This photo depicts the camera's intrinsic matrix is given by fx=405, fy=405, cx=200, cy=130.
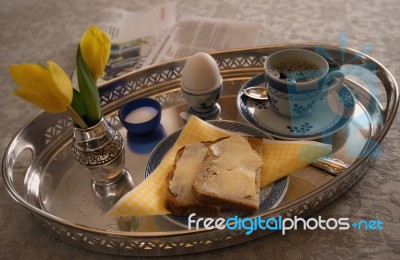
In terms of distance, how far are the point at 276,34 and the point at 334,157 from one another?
17.1 inches

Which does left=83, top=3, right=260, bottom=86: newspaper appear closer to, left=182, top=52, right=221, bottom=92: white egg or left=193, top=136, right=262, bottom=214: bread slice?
left=182, top=52, right=221, bottom=92: white egg

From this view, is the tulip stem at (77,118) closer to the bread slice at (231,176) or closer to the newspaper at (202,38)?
the bread slice at (231,176)

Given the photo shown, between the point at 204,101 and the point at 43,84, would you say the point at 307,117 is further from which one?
the point at 43,84

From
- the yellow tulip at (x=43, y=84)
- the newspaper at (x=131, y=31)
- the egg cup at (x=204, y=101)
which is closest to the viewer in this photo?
the yellow tulip at (x=43, y=84)

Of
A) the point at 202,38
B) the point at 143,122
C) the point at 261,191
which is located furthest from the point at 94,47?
the point at 202,38

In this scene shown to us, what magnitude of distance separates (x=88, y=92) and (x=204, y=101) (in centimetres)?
21

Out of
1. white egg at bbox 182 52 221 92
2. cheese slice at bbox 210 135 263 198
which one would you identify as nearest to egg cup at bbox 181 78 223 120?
white egg at bbox 182 52 221 92

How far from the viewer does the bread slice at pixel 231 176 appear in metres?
0.50

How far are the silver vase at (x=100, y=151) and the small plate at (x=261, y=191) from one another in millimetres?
50

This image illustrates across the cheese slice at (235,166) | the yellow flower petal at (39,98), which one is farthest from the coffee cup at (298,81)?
the yellow flower petal at (39,98)

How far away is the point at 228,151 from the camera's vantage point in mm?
562

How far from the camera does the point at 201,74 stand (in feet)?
2.15

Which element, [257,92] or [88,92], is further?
[257,92]

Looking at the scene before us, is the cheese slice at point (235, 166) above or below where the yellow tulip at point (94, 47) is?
below
